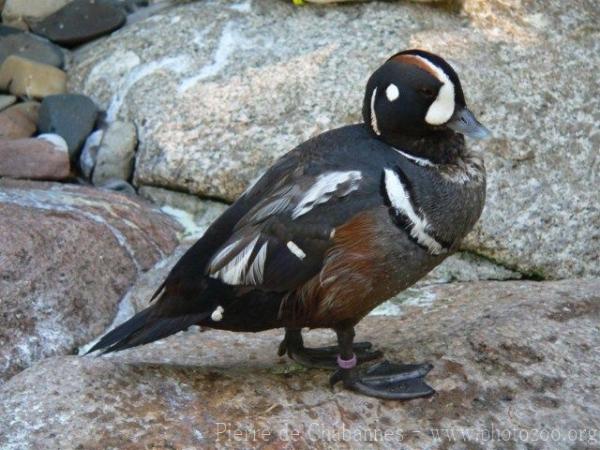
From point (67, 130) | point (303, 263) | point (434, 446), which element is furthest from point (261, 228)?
point (67, 130)

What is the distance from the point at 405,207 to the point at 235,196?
2012 mm

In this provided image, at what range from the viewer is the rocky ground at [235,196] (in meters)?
3.46

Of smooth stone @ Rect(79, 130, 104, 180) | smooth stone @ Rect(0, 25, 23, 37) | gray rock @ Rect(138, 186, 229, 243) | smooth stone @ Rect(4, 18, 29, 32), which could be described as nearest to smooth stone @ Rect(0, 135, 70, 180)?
smooth stone @ Rect(79, 130, 104, 180)

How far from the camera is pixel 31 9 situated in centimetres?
673

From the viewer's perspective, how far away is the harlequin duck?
3.34m

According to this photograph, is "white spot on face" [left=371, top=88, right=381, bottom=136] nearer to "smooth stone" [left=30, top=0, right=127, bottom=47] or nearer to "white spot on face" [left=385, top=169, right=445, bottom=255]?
"white spot on face" [left=385, top=169, right=445, bottom=255]

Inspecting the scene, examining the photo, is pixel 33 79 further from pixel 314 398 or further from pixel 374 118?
pixel 314 398

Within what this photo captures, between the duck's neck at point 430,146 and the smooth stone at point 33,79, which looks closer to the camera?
the duck's neck at point 430,146

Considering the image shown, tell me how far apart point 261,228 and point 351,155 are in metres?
0.38

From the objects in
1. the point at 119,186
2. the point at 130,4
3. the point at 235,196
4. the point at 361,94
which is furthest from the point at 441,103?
the point at 130,4

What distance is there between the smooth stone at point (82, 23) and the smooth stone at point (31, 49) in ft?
0.25

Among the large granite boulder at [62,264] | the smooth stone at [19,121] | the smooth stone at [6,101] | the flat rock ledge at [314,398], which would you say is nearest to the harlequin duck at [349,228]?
the flat rock ledge at [314,398]

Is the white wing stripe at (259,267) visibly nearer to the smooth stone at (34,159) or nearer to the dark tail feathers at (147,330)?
the dark tail feathers at (147,330)

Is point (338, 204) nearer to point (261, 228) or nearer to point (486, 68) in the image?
point (261, 228)
